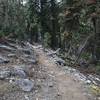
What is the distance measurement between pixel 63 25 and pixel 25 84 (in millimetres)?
17636

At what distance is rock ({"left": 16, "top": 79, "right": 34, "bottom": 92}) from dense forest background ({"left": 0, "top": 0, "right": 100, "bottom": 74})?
7.79 metres

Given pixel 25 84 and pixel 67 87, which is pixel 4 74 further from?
pixel 67 87

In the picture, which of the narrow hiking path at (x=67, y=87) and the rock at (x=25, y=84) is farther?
the narrow hiking path at (x=67, y=87)

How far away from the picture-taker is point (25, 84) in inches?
487

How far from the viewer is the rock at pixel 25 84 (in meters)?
12.0

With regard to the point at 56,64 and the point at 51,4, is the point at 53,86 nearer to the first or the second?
the point at 56,64

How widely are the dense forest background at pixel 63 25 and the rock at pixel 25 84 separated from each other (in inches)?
306

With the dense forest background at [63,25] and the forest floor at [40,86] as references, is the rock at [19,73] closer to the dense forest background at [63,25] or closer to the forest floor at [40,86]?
the forest floor at [40,86]

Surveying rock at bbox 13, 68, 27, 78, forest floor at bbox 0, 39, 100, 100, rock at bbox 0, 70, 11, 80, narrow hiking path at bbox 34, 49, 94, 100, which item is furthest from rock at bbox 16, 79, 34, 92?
narrow hiking path at bbox 34, 49, 94, 100

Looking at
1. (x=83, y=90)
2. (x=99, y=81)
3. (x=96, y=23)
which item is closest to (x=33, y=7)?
(x=96, y=23)

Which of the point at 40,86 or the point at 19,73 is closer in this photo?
the point at 40,86

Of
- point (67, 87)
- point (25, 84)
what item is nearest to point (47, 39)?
point (67, 87)

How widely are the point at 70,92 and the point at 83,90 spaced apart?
84cm

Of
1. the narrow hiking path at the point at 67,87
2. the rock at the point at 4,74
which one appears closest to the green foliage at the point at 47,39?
the narrow hiking path at the point at 67,87
